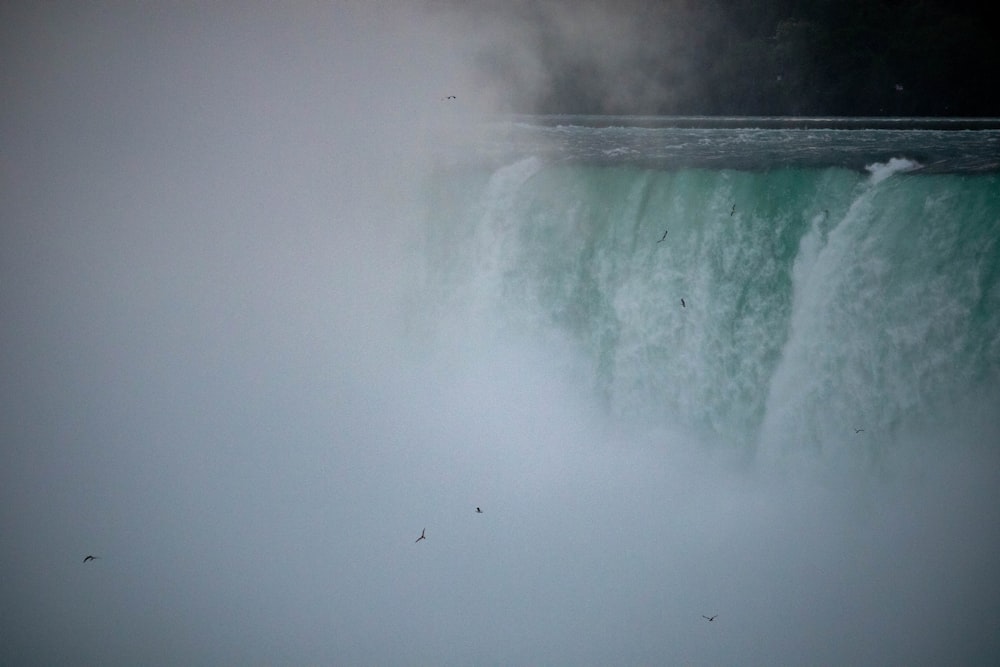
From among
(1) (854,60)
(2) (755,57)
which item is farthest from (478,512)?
(1) (854,60)

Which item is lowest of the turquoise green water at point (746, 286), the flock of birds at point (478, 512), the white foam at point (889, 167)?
the flock of birds at point (478, 512)

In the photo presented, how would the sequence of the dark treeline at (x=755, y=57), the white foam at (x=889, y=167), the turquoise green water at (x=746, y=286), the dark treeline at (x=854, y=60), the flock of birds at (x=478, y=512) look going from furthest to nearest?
the dark treeline at (x=854, y=60) → the dark treeline at (x=755, y=57) → the flock of birds at (x=478, y=512) → the white foam at (x=889, y=167) → the turquoise green water at (x=746, y=286)

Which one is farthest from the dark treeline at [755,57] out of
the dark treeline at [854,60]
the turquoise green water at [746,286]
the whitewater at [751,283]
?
the turquoise green water at [746,286]

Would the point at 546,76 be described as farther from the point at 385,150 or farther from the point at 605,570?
the point at 605,570

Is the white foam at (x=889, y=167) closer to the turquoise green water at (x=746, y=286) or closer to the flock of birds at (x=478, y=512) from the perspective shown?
the turquoise green water at (x=746, y=286)

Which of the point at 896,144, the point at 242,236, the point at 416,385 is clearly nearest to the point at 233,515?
the point at 416,385

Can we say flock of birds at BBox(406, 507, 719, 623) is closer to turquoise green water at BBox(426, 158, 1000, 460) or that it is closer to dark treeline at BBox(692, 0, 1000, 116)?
turquoise green water at BBox(426, 158, 1000, 460)

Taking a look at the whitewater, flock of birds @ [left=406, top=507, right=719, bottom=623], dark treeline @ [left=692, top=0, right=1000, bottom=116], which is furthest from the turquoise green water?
dark treeline @ [left=692, top=0, right=1000, bottom=116]
